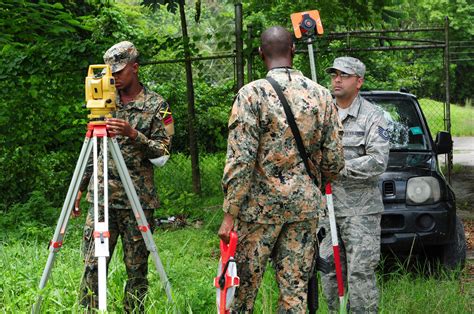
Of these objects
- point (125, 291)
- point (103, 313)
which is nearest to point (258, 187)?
point (103, 313)

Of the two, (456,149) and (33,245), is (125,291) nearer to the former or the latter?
(33,245)

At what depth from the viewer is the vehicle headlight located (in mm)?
6836

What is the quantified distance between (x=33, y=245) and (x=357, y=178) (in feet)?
12.4

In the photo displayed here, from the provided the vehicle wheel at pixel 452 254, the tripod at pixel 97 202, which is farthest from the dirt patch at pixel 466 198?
the tripod at pixel 97 202

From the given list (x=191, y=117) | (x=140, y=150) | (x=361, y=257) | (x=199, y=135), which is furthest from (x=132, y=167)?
(x=199, y=135)

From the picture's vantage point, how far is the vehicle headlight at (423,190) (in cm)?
684

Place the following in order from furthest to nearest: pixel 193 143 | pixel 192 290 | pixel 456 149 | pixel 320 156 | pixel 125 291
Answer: pixel 456 149 < pixel 193 143 < pixel 192 290 < pixel 125 291 < pixel 320 156

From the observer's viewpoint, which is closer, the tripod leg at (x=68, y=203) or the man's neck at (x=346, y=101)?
the tripod leg at (x=68, y=203)

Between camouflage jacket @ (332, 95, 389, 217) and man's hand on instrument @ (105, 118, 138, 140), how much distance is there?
1.44m

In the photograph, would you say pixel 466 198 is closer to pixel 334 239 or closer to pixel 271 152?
pixel 334 239

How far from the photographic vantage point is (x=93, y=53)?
379 inches

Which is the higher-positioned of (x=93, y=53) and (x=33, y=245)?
(x=93, y=53)

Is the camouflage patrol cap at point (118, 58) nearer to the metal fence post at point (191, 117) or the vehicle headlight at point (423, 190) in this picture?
the vehicle headlight at point (423, 190)

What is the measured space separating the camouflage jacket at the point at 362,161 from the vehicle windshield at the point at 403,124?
2325 mm
